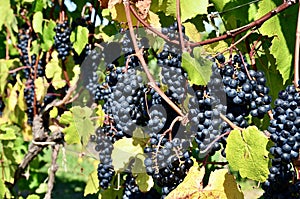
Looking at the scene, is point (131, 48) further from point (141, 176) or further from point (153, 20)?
point (141, 176)

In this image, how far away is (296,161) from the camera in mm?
1300

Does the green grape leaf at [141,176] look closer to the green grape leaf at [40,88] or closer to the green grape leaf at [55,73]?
the green grape leaf at [55,73]

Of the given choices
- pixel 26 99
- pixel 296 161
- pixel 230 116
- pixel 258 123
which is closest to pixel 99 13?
pixel 26 99

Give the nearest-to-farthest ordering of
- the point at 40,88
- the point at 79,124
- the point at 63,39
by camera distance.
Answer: the point at 79,124
the point at 63,39
the point at 40,88

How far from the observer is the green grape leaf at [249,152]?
4.36 ft

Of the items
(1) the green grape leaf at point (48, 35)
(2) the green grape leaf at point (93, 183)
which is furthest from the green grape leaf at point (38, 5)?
(2) the green grape leaf at point (93, 183)

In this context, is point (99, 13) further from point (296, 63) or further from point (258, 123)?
point (296, 63)

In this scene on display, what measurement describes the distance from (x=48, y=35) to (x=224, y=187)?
1.99 meters

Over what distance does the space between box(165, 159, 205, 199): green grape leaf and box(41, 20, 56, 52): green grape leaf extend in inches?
74.8

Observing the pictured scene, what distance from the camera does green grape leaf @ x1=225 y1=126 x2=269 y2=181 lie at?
1329mm

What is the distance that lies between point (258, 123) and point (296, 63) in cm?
59

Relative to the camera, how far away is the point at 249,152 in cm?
136

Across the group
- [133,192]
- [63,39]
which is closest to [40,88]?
[63,39]

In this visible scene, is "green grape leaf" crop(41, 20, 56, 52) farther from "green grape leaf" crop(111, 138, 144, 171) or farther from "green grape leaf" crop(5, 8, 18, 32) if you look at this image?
"green grape leaf" crop(111, 138, 144, 171)
